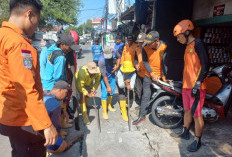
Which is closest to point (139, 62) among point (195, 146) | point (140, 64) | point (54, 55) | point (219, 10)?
point (140, 64)

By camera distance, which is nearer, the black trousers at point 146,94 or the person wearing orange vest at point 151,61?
the person wearing orange vest at point 151,61

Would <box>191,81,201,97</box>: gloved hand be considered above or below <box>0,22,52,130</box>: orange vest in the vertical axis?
below

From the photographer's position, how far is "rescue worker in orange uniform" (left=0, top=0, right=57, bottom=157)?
1.29m

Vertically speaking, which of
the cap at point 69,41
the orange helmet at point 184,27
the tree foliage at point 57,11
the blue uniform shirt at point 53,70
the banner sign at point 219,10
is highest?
the tree foliage at point 57,11

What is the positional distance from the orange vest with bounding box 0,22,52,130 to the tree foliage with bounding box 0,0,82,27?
16.6 meters

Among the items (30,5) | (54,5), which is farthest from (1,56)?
(54,5)

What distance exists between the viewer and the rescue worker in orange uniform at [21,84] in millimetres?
1288

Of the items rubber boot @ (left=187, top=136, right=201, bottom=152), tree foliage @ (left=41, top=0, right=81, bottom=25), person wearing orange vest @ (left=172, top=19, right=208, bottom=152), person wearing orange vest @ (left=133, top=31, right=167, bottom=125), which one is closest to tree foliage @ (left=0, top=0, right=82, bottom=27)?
tree foliage @ (left=41, top=0, right=81, bottom=25)

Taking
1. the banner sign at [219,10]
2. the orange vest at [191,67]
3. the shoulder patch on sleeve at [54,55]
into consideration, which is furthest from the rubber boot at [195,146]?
the banner sign at [219,10]

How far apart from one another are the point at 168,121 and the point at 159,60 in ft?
4.71

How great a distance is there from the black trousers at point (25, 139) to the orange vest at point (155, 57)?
8.55ft

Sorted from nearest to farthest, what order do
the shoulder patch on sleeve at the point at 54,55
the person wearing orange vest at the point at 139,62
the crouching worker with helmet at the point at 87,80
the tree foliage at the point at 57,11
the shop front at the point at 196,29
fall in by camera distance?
the shoulder patch on sleeve at the point at 54,55 < the crouching worker with helmet at the point at 87,80 < the person wearing orange vest at the point at 139,62 < the shop front at the point at 196,29 < the tree foliage at the point at 57,11

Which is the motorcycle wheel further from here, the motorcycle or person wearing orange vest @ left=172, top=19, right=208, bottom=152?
person wearing orange vest @ left=172, top=19, right=208, bottom=152

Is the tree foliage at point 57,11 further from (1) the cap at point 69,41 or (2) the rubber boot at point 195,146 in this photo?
(2) the rubber boot at point 195,146
